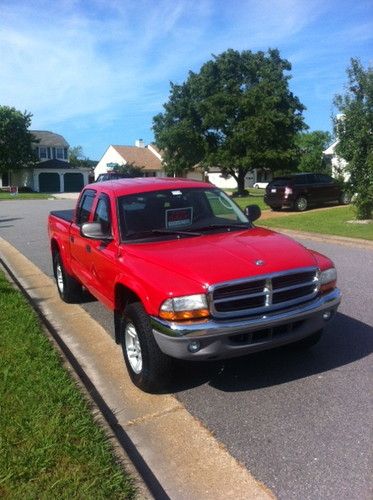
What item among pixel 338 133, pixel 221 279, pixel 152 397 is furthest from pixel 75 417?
pixel 338 133

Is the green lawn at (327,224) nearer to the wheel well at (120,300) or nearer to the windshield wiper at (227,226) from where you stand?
the windshield wiper at (227,226)

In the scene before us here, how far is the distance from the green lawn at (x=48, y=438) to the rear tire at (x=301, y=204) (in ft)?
56.5

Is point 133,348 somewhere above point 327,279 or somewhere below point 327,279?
below

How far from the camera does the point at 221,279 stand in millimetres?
3818

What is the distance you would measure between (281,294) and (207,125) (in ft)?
114

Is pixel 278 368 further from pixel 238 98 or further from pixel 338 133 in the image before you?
pixel 238 98

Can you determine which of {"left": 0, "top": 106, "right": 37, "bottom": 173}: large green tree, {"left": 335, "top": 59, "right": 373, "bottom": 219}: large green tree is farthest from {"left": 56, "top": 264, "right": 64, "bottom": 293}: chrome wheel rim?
{"left": 0, "top": 106, "right": 37, "bottom": 173}: large green tree

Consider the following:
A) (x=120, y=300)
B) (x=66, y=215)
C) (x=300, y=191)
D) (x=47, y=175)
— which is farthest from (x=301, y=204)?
(x=47, y=175)

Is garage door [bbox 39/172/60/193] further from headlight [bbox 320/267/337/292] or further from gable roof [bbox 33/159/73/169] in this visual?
headlight [bbox 320/267/337/292]

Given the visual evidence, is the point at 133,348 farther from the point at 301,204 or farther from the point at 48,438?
the point at 301,204

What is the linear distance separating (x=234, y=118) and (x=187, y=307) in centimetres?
3455

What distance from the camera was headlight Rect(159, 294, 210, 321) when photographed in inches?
149

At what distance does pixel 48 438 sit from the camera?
3.44 metres

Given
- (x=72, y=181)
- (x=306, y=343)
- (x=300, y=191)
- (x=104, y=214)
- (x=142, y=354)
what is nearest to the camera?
(x=142, y=354)
